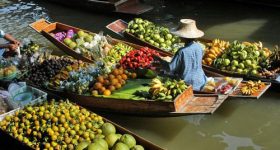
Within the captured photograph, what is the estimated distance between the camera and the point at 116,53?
25.0 feet

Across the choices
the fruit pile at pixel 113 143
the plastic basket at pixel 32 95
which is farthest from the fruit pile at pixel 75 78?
the fruit pile at pixel 113 143

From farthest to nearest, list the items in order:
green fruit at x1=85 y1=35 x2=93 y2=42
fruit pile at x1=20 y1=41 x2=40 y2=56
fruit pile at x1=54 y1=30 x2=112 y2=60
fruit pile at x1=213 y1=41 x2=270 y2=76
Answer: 1. green fruit at x1=85 y1=35 x2=93 y2=42
2. fruit pile at x1=54 y1=30 x2=112 y2=60
3. fruit pile at x1=20 y1=41 x2=40 y2=56
4. fruit pile at x1=213 y1=41 x2=270 y2=76

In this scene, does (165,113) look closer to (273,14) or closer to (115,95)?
(115,95)

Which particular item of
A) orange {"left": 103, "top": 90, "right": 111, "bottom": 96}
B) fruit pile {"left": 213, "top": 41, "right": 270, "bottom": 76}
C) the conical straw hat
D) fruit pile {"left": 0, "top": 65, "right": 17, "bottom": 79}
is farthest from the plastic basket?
fruit pile {"left": 213, "top": 41, "right": 270, "bottom": 76}

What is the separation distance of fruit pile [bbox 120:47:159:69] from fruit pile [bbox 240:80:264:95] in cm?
167

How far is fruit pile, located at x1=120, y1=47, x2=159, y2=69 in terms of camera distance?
695cm

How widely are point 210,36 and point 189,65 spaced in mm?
3736

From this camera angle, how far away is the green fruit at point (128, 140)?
4859mm

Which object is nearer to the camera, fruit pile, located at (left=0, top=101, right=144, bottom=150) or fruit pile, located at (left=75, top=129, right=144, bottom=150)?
fruit pile, located at (left=75, top=129, right=144, bottom=150)

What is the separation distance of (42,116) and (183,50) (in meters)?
2.24

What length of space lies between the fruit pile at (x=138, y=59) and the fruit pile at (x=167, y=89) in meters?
0.98

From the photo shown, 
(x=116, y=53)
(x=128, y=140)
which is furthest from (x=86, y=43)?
(x=128, y=140)

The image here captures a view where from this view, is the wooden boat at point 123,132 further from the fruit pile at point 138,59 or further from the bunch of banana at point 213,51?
the bunch of banana at point 213,51

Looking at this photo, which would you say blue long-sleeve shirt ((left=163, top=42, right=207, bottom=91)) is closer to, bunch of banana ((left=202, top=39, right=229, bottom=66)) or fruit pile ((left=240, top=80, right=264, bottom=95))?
fruit pile ((left=240, top=80, right=264, bottom=95))
